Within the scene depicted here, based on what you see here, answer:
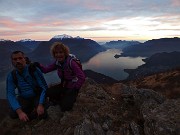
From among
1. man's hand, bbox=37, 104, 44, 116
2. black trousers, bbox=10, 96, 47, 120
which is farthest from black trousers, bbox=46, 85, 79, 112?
man's hand, bbox=37, 104, 44, 116

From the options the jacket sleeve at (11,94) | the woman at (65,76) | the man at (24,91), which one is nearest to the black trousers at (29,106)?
the man at (24,91)

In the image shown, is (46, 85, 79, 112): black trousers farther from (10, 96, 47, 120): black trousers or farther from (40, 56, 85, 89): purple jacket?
(10, 96, 47, 120): black trousers

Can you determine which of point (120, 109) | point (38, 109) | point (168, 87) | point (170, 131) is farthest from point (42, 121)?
point (168, 87)

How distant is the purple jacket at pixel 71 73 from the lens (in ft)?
36.8

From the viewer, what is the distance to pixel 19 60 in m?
10.4

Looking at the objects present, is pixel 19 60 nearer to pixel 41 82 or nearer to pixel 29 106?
pixel 41 82

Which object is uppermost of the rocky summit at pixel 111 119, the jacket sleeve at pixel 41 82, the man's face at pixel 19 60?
A: the man's face at pixel 19 60

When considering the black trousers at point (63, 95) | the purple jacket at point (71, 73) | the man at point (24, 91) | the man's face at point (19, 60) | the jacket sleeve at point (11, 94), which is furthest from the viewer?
the black trousers at point (63, 95)

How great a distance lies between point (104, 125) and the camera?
1086cm

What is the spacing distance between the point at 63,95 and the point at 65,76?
118 cm

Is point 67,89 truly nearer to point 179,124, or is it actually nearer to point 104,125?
point 104,125

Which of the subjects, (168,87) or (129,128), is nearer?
(129,128)

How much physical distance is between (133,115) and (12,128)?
20.9 feet

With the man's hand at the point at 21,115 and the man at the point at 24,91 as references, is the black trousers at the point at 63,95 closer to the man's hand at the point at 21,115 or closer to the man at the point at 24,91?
the man at the point at 24,91
